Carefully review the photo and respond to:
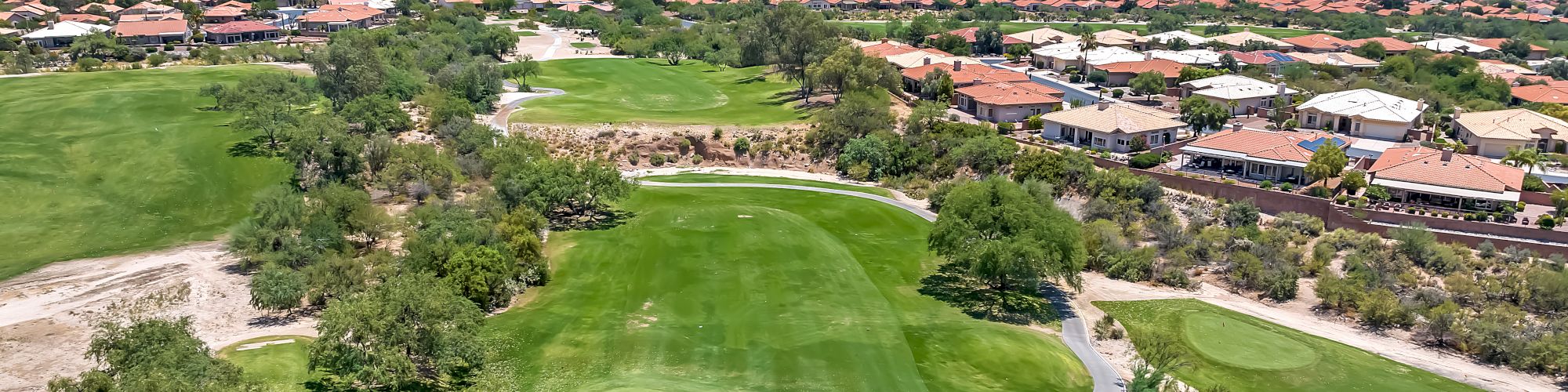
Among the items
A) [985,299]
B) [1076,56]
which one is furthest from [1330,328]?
[1076,56]

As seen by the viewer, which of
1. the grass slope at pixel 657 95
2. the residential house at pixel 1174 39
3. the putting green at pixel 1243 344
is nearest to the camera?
the putting green at pixel 1243 344

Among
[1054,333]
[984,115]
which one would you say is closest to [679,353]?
[1054,333]

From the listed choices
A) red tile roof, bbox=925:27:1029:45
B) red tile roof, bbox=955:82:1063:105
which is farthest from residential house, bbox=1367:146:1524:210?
red tile roof, bbox=925:27:1029:45

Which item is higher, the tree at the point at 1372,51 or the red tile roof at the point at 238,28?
the red tile roof at the point at 238,28

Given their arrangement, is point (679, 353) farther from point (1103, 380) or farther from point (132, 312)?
point (132, 312)

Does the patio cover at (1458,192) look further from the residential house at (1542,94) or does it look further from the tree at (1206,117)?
the residential house at (1542,94)

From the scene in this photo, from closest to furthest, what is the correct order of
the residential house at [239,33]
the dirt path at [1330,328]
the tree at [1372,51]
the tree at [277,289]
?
the dirt path at [1330,328] < the tree at [277,289] < the tree at [1372,51] < the residential house at [239,33]

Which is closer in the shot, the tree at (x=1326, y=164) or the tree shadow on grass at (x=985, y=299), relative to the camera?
the tree shadow on grass at (x=985, y=299)

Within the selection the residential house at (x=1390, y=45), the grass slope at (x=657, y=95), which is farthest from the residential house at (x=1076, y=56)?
the residential house at (x=1390, y=45)
